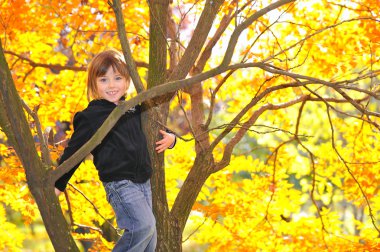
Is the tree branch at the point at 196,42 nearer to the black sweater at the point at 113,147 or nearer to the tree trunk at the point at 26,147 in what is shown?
the black sweater at the point at 113,147

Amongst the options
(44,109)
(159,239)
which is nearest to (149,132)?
(159,239)

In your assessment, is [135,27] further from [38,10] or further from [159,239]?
[159,239]

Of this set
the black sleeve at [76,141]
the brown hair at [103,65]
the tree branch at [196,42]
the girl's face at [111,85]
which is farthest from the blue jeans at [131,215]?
the tree branch at [196,42]

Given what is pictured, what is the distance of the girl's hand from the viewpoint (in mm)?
3449

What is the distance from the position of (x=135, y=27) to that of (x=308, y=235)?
3483mm

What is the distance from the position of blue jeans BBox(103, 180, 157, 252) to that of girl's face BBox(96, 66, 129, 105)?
57cm

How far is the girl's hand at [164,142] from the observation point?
3449mm

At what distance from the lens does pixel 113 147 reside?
319 centimetres

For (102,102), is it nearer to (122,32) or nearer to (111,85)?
(111,85)

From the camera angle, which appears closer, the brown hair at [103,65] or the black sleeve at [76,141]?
the black sleeve at [76,141]

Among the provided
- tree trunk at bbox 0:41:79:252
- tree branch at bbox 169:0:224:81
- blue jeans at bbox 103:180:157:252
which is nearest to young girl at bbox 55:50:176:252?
blue jeans at bbox 103:180:157:252

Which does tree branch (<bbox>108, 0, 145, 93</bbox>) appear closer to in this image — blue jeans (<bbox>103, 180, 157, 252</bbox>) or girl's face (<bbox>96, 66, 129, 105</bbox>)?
girl's face (<bbox>96, 66, 129, 105</bbox>)

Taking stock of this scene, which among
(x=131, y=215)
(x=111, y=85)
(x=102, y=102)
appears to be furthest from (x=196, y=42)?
(x=131, y=215)

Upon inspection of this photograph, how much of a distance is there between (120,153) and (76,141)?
10.7 inches
